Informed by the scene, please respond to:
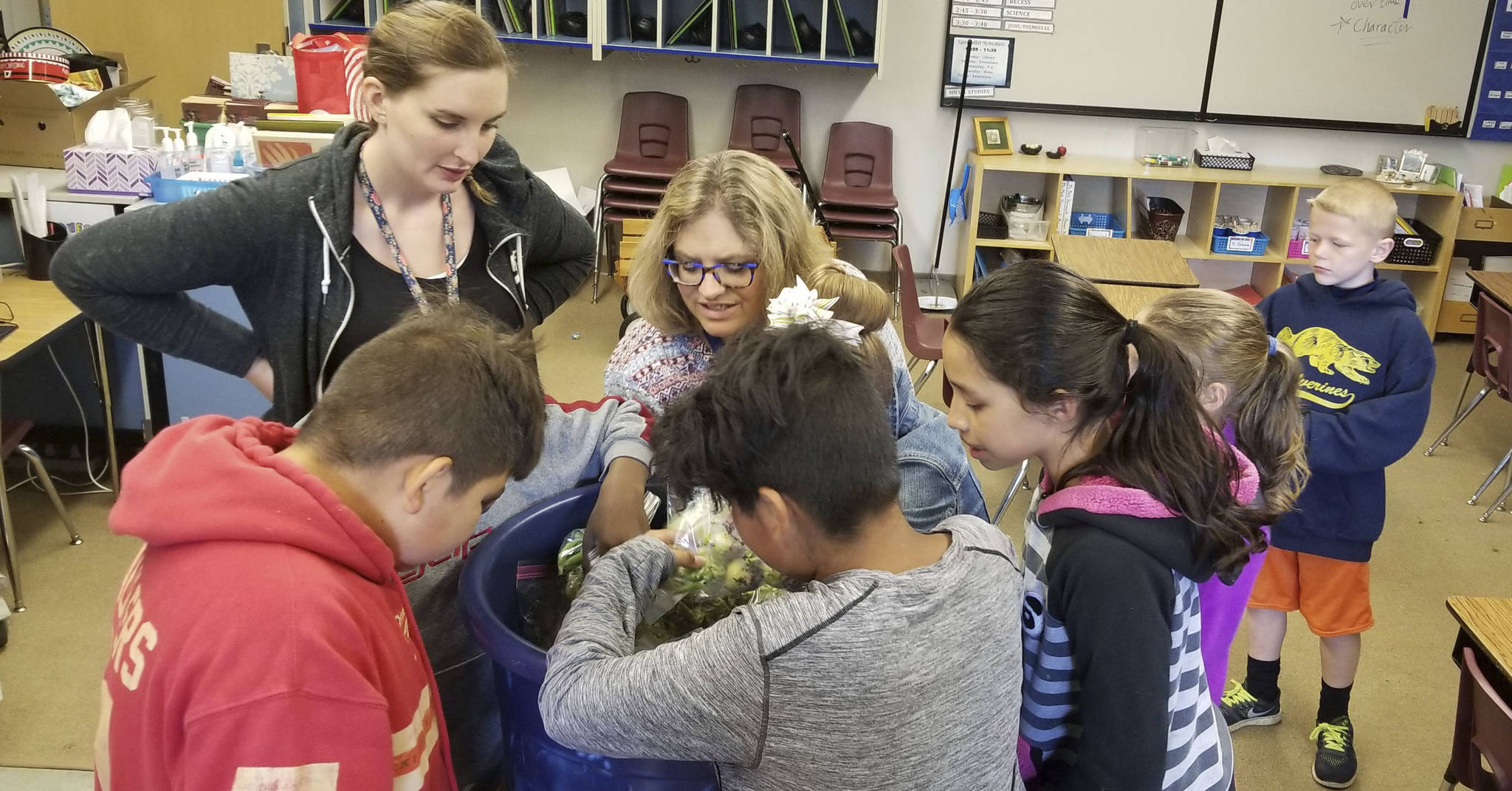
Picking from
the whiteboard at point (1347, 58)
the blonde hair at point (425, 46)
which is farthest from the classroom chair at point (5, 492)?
the whiteboard at point (1347, 58)

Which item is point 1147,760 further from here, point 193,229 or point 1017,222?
point 1017,222

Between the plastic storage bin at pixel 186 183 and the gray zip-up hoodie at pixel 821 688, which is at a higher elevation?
the plastic storage bin at pixel 186 183

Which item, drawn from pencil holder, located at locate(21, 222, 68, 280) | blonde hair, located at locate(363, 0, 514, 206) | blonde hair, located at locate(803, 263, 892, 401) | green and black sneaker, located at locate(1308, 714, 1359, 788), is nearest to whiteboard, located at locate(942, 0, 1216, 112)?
green and black sneaker, located at locate(1308, 714, 1359, 788)

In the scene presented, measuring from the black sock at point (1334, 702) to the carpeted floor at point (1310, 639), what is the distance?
12cm

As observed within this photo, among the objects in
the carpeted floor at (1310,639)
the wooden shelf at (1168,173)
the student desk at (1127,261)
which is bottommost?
the carpeted floor at (1310,639)

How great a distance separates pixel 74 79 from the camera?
13.9 ft

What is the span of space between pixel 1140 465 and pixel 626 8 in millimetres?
4863

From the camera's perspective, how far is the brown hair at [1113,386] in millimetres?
1334

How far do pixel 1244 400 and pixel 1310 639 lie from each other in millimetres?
1655

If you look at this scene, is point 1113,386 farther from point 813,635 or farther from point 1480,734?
point 1480,734

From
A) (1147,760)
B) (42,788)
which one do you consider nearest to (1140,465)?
(1147,760)

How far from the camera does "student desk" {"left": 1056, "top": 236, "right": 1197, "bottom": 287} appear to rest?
3.63 meters

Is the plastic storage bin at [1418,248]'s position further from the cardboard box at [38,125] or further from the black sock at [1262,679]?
the cardboard box at [38,125]

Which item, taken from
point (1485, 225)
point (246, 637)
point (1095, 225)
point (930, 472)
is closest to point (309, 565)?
point (246, 637)
